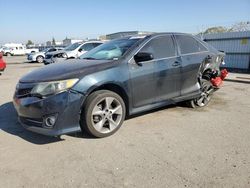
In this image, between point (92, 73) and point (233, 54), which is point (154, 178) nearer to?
point (92, 73)

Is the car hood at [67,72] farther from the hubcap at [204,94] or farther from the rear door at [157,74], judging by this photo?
the hubcap at [204,94]

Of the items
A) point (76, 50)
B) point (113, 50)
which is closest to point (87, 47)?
point (76, 50)

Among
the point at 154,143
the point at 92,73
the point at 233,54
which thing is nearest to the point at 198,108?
the point at 154,143

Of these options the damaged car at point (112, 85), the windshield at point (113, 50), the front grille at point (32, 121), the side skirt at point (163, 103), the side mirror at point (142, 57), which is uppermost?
the windshield at point (113, 50)

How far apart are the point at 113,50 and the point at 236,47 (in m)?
11.8

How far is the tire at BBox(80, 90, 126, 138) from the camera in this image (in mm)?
3982

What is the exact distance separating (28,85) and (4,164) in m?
1.22

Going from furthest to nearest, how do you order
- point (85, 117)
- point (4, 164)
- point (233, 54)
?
1. point (233, 54)
2. point (85, 117)
3. point (4, 164)

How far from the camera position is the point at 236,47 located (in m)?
14.6

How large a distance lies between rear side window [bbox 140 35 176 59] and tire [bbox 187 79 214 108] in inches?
50.4

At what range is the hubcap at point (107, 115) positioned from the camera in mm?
4118

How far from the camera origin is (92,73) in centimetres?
400

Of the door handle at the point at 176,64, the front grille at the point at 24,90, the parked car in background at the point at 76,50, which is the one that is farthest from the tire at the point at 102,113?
the parked car in background at the point at 76,50

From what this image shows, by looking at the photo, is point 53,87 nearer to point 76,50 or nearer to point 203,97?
point 203,97
